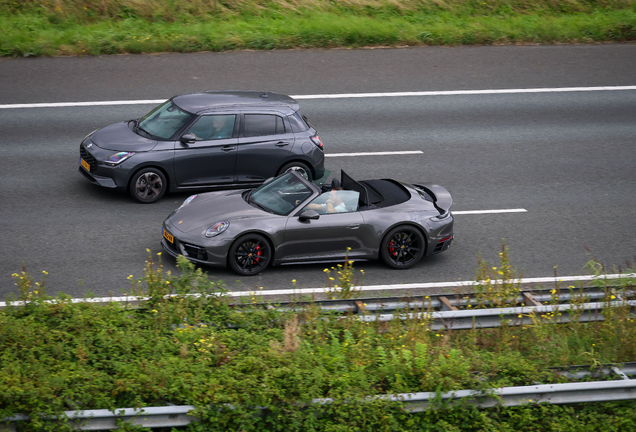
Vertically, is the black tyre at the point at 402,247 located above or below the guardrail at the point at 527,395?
above

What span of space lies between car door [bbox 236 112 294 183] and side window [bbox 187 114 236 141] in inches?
9.5

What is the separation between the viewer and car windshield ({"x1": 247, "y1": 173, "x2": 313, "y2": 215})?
10.5 m

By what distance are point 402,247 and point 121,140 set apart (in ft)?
17.9

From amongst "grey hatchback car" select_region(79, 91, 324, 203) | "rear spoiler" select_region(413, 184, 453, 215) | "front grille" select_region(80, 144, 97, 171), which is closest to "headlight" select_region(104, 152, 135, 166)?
"grey hatchback car" select_region(79, 91, 324, 203)

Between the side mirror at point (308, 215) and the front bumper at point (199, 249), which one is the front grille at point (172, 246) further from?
the side mirror at point (308, 215)

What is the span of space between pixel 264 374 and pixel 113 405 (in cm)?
140

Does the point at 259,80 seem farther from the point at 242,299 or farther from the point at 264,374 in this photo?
the point at 264,374

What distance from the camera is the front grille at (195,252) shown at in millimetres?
9992

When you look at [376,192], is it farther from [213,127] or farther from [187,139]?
[187,139]

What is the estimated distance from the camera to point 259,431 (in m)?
6.25

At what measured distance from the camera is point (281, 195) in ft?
35.4

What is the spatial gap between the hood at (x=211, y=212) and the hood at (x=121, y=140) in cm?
189

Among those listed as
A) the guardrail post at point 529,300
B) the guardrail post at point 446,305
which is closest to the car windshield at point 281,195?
the guardrail post at point 446,305

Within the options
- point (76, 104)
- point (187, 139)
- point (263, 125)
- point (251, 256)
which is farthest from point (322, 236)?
point (76, 104)
